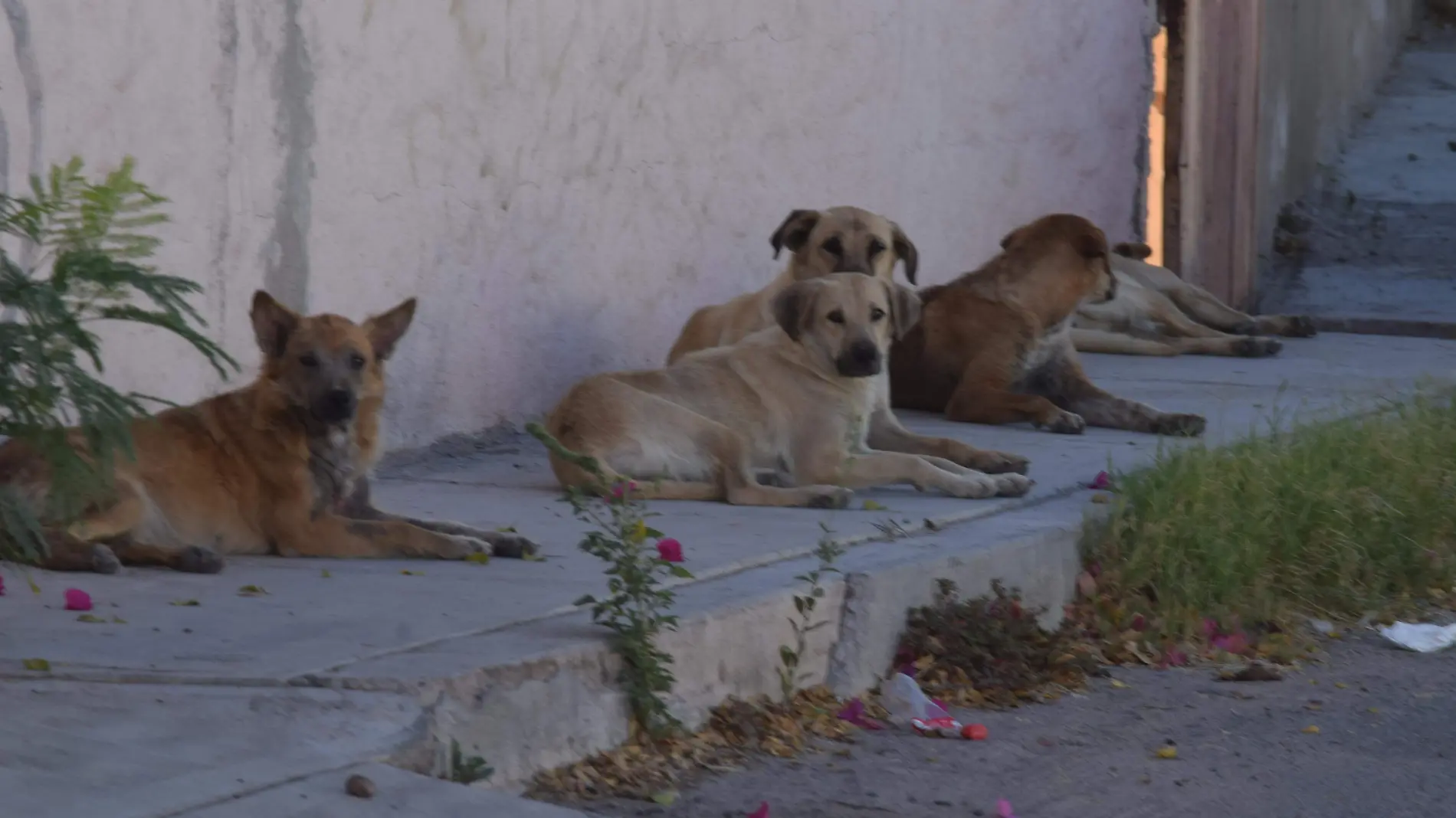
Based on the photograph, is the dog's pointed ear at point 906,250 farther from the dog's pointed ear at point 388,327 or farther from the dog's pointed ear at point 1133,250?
the dog's pointed ear at point 388,327

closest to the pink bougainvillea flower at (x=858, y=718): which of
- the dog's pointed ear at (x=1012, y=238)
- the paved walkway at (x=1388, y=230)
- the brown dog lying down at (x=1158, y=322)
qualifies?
the dog's pointed ear at (x=1012, y=238)

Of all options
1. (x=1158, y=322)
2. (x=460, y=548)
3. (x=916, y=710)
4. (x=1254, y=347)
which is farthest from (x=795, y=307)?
(x=1158, y=322)

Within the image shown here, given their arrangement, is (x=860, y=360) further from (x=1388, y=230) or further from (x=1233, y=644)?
(x=1388, y=230)

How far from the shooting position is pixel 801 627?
4621 mm

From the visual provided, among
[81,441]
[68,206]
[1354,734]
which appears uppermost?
[68,206]

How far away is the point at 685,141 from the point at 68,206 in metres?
4.83

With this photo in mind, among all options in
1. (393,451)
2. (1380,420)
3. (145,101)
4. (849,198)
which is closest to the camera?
(145,101)

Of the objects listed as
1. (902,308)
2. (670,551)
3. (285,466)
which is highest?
(902,308)

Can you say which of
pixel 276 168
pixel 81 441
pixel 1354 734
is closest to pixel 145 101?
pixel 276 168

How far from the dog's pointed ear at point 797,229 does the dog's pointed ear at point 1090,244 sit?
1.24 meters

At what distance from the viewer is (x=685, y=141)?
8328 millimetres

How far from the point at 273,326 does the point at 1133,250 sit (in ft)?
20.8

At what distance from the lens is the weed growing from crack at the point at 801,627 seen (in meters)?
4.55

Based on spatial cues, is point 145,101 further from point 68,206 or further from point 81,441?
point 68,206
